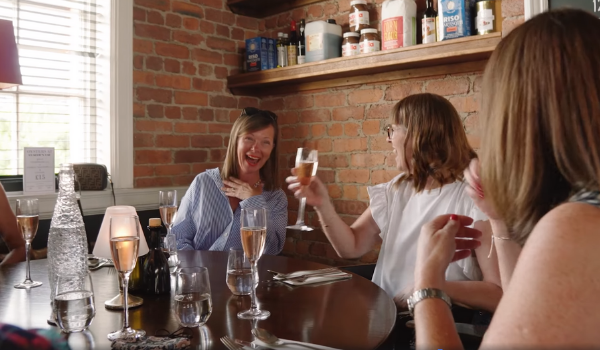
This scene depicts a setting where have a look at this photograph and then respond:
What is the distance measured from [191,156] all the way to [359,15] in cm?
141

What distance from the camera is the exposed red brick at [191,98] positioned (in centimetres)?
325

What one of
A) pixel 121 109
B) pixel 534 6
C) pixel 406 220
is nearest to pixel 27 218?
pixel 406 220

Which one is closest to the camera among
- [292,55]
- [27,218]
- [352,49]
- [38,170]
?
[27,218]

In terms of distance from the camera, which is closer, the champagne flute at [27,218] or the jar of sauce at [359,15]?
the champagne flute at [27,218]

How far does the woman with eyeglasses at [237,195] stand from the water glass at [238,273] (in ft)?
3.01

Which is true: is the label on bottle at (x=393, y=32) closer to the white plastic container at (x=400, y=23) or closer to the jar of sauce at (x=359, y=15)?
the white plastic container at (x=400, y=23)

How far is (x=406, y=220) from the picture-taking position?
185 centimetres

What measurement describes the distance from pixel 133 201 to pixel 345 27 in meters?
1.68

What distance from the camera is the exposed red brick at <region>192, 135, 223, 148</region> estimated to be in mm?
3354

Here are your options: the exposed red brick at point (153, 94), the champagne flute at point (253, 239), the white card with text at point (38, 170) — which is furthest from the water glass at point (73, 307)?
the exposed red brick at point (153, 94)

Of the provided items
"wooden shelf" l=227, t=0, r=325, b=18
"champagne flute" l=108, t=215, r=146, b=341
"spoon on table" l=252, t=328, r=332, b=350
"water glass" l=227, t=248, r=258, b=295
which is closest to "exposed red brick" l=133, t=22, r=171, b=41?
"wooden shelf" l=227, t=0, r=325, b=18

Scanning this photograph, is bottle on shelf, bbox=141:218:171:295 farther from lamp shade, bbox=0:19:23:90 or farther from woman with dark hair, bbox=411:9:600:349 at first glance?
lamp shade, bbox=0:19:23:90

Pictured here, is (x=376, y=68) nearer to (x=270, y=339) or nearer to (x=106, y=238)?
(x=106, y=238)

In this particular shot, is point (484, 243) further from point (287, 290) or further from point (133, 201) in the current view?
point (133, 201)
